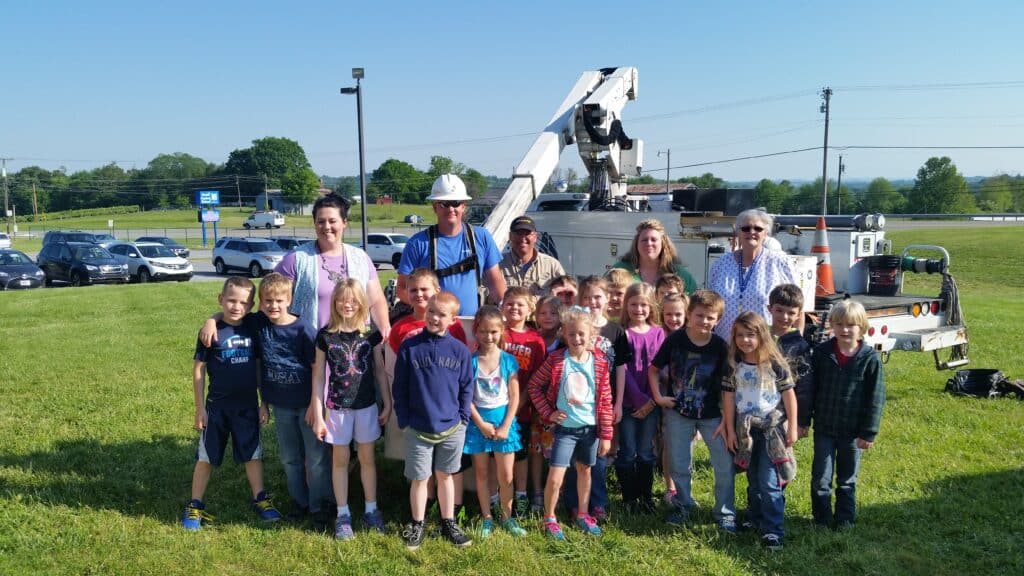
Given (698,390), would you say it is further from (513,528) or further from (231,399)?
(231,399)

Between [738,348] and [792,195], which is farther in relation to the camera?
[792,195]

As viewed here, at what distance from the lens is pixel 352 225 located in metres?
62.4

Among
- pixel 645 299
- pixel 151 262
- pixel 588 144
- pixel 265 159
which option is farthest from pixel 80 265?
pixel 265 159

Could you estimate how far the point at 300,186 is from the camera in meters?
95.8

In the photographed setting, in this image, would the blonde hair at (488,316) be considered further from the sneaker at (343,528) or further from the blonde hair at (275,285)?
the sneaker at (343,528)

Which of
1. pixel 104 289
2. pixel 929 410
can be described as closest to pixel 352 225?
pixel 104 289

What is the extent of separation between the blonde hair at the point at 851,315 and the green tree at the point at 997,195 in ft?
294

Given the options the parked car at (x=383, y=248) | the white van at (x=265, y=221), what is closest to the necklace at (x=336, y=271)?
the parked car at (x=383, y=248)

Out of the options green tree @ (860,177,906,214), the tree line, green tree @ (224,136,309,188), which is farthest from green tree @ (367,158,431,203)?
green tree @ (860,177,906,214)

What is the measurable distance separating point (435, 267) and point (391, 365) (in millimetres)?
665

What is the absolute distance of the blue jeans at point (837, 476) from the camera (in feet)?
13.9

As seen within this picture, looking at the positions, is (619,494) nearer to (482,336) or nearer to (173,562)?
(482,336)

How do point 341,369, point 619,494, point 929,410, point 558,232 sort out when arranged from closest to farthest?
1. point 341,369
2. point 619,494
3. point 929,410
4. point 558,232

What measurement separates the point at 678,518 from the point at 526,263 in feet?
6.49
